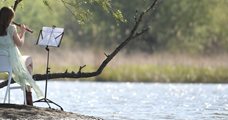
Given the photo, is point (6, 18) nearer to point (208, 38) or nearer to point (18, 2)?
point (18, 2)

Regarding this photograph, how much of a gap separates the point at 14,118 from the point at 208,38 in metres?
42.6

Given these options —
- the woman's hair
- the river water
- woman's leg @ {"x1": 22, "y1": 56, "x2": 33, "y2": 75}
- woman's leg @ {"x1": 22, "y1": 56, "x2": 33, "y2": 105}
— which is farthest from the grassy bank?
the woman's hair

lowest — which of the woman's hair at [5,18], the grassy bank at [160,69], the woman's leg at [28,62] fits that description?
the woman's leg at [28,62]

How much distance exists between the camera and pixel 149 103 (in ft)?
75.0

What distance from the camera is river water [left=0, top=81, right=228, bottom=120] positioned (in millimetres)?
17891

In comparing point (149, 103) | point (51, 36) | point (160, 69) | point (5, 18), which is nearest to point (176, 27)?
point (160, 69)

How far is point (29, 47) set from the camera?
178 ft

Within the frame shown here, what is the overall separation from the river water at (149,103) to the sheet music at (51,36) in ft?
10.1

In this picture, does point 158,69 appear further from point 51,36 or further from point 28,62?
point 28,62

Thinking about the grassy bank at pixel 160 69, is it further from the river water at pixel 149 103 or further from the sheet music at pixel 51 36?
the sheet music at pixel 51 36

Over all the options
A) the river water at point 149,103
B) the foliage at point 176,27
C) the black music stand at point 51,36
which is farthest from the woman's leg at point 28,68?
the foliage at point 176,27

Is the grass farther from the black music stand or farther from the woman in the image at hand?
the woman

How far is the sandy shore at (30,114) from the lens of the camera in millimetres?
12445

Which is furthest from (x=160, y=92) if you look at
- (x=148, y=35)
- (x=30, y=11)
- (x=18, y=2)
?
(x=30, y=11)
